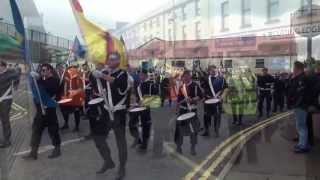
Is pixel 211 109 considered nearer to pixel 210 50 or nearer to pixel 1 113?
pixel 1 113

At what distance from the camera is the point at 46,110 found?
364 inches

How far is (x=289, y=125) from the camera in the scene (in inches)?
569

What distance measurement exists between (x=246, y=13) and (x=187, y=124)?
35.5ft

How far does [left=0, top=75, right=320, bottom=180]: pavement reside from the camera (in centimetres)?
787

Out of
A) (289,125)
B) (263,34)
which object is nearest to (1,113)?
(289,125)

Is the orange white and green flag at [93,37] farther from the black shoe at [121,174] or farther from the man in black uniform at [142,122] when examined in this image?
the man in black uniform at [142,122]

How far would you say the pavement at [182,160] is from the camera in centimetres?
787

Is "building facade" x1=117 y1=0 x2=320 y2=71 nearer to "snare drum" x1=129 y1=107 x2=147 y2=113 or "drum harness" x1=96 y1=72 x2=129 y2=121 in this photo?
"snare drum" x1=129 y1=107 x2=147 y2=113

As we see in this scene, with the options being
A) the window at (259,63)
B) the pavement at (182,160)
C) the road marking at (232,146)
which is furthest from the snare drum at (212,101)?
the window at (259,63)

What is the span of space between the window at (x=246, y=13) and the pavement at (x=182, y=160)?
7058mm

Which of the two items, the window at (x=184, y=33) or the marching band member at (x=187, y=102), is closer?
the marching band member at (x=187, y=102)

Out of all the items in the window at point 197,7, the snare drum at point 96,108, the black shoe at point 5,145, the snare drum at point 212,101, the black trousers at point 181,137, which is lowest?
the black shoe at point 5,145

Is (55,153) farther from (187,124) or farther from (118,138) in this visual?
(187,124)

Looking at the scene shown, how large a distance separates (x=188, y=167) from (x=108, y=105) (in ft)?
A: 5.09
